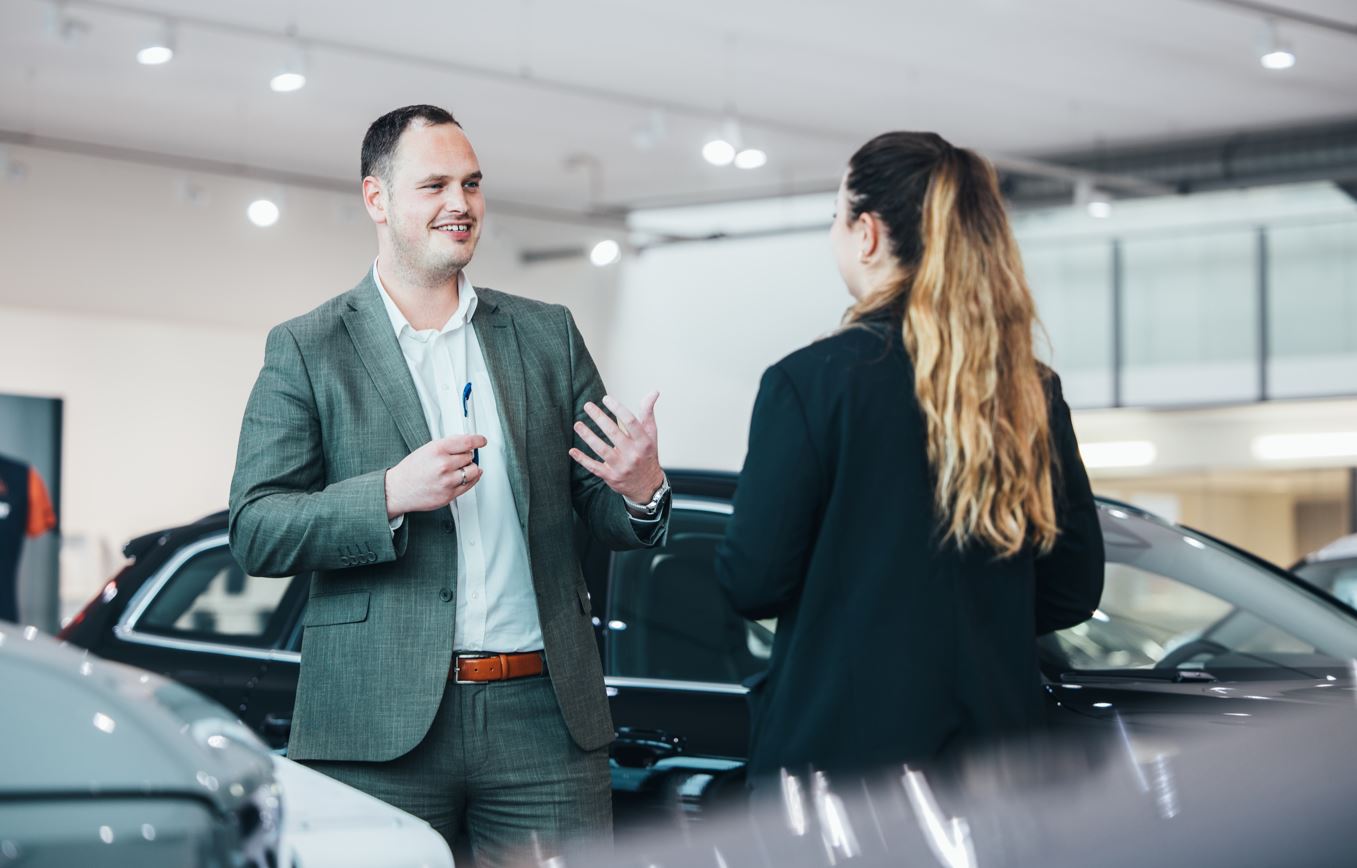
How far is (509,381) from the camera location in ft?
7.64

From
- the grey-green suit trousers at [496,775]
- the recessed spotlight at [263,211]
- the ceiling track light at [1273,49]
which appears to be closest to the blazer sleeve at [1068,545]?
the grey-green suit trousers at [496,775]

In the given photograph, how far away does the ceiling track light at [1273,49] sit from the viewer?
823 centimetres

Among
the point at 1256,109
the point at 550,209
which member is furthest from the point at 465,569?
the point at 550,209

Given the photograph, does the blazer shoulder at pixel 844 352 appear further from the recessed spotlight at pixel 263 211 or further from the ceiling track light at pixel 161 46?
the recessed spotlight at pixel 263 211

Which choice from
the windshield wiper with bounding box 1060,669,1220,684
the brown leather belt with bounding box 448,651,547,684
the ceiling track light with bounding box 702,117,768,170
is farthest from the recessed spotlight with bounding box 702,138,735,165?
the brown leather belt with bounding box 448,651,547,684

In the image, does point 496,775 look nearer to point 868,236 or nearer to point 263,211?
point 868,236

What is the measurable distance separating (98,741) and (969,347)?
1.02 metres

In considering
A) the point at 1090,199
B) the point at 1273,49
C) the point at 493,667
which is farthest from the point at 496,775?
the point at 1090,199

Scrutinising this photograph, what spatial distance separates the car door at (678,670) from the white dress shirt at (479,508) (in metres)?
0.75

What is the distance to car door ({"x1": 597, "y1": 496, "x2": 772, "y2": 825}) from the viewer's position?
290 centimetres

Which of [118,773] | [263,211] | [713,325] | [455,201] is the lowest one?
[118,773]

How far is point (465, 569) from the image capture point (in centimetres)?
223

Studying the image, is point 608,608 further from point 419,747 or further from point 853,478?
point 853,478

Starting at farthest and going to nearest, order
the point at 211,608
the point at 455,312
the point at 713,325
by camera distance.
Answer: the point at 713,325
the point at 211,608
the point at 455,312
